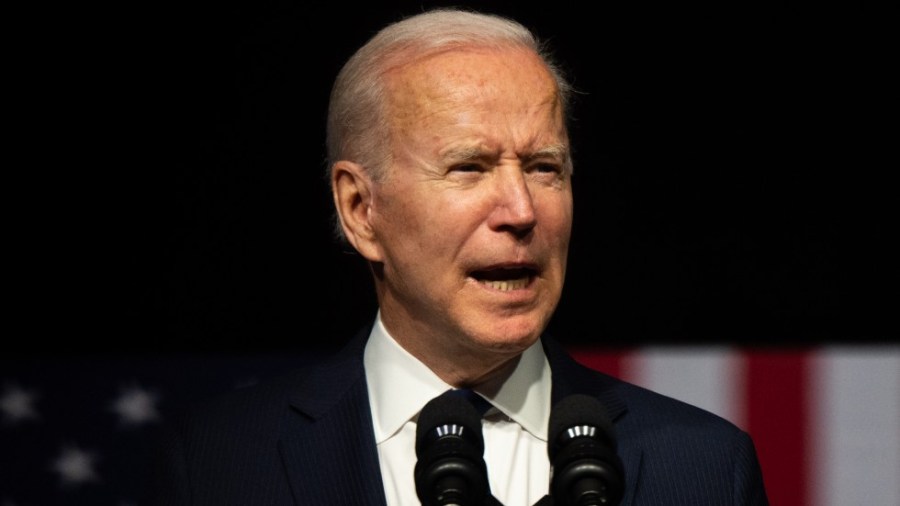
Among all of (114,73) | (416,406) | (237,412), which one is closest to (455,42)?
(416,406)

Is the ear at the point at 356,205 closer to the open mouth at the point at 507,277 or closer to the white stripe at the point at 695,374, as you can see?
the open mouth at the point at 507,277

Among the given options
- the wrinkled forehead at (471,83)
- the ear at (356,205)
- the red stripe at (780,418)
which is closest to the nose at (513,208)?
the wrinkled forehead at (471,83)

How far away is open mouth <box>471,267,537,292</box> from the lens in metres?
1.80

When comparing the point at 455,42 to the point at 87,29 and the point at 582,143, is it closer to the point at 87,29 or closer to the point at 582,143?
the point at 582,143

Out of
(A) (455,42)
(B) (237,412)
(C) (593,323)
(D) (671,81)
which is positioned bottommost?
(C) (593,323)

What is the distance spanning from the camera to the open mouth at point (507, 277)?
5.92 ft

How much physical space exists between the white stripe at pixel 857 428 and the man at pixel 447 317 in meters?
0.68

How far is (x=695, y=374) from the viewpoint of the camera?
262 cm

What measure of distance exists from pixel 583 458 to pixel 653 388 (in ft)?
4.16

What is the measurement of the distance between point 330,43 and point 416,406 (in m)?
1.15

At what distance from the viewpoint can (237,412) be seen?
2.01 metres

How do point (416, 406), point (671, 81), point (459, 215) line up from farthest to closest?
point (671, 81) → point (416, 406) → point (459, 215)

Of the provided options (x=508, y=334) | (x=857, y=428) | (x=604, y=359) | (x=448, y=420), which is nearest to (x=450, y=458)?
(x=448, y=420)

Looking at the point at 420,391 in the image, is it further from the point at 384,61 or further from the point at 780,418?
the point at 780,418
